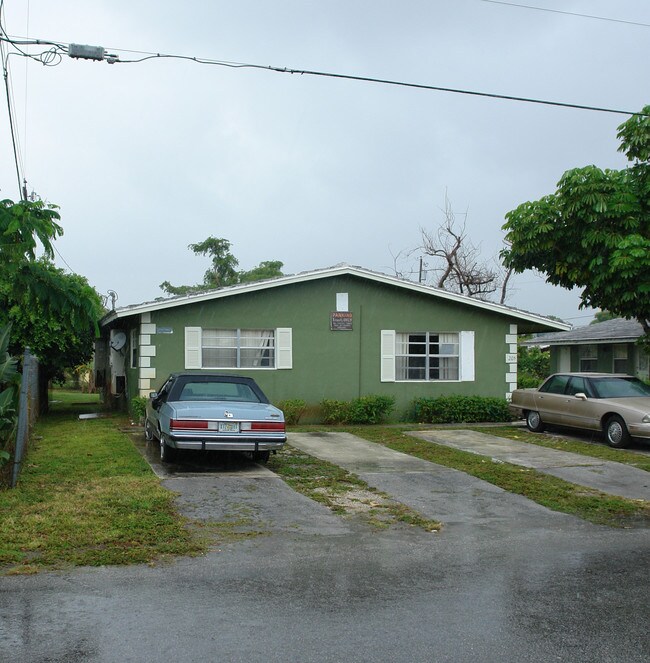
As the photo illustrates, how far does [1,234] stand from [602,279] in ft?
38.4

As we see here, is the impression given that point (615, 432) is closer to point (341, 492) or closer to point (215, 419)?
point (341, 492)

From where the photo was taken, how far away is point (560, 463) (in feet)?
40.9

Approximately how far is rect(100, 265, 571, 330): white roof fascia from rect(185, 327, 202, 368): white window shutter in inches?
27.9

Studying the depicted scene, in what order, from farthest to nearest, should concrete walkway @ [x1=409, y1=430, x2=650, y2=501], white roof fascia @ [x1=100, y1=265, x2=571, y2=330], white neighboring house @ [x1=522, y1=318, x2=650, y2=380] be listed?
white neighboring house @ [x1=522, y1=318, x2=650, y2=380], white roof fascia @ [x1=100, y1=265, x2=571, y2=330], concrete walkway @ [x1=409, y1=430, x2=650, y2=501]

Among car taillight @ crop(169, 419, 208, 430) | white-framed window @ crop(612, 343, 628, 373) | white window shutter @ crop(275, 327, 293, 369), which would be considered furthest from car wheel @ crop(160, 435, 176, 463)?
white-framed window @ crop(612, 343, 628, 373)

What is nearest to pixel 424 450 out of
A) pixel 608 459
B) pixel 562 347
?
pixel 608 459

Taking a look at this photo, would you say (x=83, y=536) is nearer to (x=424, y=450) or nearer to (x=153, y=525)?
(x=153, y=525)

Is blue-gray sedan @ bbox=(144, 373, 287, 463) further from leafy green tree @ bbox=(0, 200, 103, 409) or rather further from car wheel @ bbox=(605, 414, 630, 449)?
car wheel @ bbox=(605, 414, 630, 449)

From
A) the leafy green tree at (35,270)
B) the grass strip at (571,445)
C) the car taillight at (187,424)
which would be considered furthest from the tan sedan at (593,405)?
the leafy green tree at (35,270)

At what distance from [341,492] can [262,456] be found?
2.79 metres

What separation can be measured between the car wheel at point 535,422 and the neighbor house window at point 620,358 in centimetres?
947

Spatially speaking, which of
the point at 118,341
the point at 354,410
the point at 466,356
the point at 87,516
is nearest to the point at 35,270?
the point at 87,516

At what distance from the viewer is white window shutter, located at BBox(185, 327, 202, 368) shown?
17.8 metres

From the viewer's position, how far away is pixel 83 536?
7160 mm
